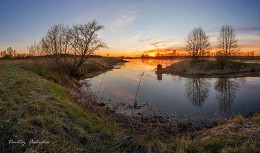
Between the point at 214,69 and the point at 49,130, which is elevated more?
the point at 214,69

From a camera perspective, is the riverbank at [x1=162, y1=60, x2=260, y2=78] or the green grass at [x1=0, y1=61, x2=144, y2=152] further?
the riverbank at [x1=162, y1=60, x2=260, y2=78]

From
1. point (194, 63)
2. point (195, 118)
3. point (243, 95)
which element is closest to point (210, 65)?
point (194, 63)

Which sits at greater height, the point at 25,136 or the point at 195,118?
the point at 25,136

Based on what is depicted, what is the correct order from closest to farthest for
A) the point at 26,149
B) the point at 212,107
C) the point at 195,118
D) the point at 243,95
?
the point at 26,149 < the point at 195,118 < the point at 212,107 < the point at 243,95

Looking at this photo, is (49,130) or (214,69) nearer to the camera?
(49,130)

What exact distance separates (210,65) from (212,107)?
1171 inches

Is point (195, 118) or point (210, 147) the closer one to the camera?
point (210, 147)

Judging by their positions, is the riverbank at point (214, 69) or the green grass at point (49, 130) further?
the riverbank at point (214, 69)

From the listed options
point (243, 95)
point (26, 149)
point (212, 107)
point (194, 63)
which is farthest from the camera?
point (194, 63)

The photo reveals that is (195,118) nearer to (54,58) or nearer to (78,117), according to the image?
(78,117)

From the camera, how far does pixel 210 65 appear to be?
4225cm

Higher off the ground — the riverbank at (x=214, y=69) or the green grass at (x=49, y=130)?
the riverbank at (x=214, y=69)

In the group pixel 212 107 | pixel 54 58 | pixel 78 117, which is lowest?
pixel 212 107

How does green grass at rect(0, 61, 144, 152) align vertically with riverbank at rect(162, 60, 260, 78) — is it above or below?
below
